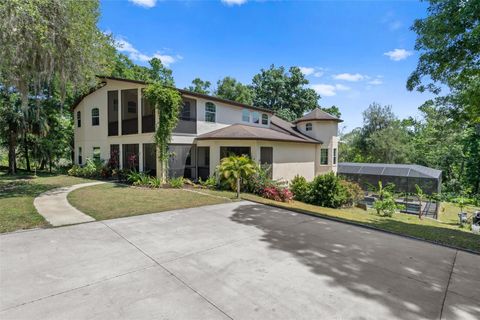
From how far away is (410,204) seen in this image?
1772 centimetres

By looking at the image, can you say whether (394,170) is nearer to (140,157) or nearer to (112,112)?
(140,157)

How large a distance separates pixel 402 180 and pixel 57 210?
23436 mm

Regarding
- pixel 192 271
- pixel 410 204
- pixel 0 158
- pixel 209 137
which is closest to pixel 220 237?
pixel 192 271

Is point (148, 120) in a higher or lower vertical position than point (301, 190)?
higher

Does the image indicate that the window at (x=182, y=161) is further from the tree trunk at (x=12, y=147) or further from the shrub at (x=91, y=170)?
the tree trunk at (x=12, y=147)

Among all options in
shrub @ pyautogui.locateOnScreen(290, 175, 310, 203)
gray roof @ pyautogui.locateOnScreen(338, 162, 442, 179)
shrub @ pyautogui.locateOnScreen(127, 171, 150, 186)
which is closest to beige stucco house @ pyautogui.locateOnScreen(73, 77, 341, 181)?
shrub @ pyautogui.locateOnScreen(127, 171, 150, 186)

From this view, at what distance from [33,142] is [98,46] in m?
13.1

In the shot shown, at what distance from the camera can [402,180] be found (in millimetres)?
20531

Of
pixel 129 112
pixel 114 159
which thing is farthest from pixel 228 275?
pixel 129 112

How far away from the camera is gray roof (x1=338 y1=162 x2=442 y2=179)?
20167mm

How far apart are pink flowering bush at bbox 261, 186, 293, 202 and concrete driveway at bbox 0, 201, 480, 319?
5.95 m

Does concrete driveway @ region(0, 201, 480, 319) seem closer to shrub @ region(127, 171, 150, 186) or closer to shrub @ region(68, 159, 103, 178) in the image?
shrub @ region(127, 171, 150, 186)

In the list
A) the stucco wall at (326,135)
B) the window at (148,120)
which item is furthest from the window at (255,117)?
the window at (148,120)

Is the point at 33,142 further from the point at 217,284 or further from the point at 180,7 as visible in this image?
the point at 217,284
